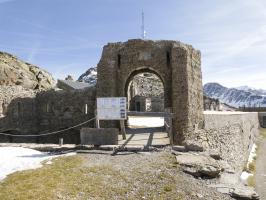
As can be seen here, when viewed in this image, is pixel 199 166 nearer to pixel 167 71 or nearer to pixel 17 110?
pixel 167 71

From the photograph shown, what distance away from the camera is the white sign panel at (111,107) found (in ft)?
62.6

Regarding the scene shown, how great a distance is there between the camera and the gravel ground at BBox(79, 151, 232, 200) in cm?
1249

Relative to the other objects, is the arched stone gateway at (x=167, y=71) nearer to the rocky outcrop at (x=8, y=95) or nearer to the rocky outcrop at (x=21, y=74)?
the rocky outcrop at (x=8, y=95)

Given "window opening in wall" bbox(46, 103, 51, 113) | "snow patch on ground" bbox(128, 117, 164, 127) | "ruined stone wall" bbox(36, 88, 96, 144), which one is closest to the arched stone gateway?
"ruined stone wall" bbox(36, 88, 96, 144)

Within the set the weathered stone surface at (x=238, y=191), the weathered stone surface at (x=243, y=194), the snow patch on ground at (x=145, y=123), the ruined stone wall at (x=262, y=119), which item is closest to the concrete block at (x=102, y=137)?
the weathered stone surface at (x=238, y=191)

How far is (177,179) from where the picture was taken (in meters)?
13.6

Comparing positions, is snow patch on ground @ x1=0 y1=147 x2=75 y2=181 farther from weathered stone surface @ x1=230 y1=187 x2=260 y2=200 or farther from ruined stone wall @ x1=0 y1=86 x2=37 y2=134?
ruined stone wall @ x1=0 y1=86 x2=37 y2=134

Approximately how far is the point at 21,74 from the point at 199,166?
30.9 metres

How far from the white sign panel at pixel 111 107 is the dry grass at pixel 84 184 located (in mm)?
4794

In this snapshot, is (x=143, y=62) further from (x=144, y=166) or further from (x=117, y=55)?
(x=144, y=166)

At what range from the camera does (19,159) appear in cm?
1611

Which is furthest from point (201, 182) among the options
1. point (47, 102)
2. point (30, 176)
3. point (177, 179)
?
point (47, 102)

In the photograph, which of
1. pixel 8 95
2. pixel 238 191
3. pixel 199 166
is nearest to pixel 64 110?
pixel 8 95

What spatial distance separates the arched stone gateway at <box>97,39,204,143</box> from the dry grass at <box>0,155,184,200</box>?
31.1 ft
